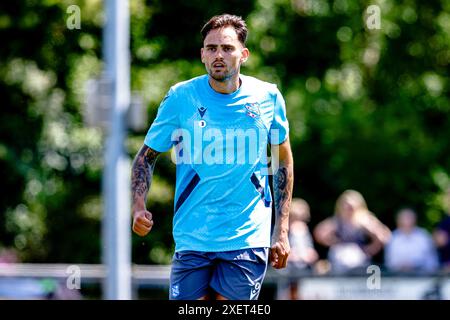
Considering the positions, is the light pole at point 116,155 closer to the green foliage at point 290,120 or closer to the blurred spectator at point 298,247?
the blurred spectator at point 298,247

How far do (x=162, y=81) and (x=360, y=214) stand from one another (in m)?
5.33

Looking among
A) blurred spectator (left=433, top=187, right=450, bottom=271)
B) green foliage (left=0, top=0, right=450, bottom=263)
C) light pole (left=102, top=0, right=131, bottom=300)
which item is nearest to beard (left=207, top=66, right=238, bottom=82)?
light pole (left=102, top=0, right=131, bottom=300)

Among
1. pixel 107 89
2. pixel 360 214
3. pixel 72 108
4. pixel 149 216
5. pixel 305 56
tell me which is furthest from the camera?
pixel 305 56

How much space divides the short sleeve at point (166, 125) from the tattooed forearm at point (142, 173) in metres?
0.09

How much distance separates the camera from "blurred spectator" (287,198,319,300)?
13672 millimetres

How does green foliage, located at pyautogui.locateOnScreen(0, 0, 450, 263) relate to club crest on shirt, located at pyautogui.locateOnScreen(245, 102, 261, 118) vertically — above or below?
above

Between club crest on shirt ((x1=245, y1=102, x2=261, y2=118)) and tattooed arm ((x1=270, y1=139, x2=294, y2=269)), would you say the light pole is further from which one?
club crest on shirt ((x1=245, y1=102, x2=261, y2=118))

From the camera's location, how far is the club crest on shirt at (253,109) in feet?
21.9

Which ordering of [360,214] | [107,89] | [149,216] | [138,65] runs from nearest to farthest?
[149,216]
[107,89]
[360,214]
[138,65]

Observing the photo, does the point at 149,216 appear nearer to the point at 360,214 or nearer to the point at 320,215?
the point at 360,214

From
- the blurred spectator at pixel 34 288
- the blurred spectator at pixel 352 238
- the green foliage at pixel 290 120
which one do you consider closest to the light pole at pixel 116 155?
the blurred spectator at pixel 34 288

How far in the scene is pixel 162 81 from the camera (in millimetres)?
18406

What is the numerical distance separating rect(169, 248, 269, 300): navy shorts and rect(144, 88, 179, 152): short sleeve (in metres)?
0.62
